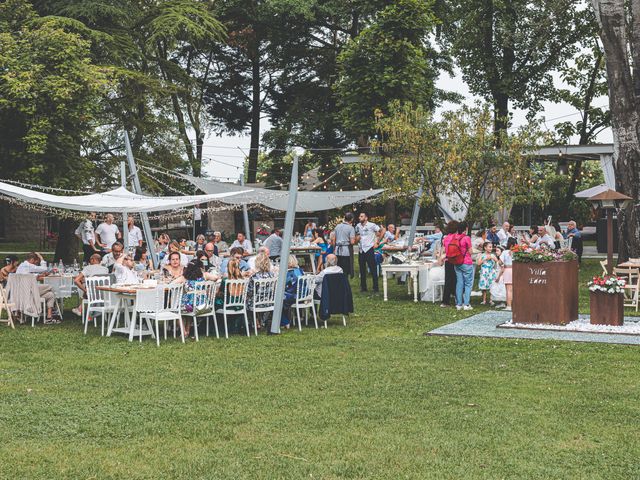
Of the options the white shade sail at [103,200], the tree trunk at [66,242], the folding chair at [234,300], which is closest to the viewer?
the folding chair at [234,300]

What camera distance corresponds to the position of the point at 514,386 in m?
6.75

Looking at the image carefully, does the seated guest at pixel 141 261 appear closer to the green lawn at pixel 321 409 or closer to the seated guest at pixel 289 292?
the seated guest at pixel 289 292

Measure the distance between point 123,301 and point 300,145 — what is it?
18.3 metres

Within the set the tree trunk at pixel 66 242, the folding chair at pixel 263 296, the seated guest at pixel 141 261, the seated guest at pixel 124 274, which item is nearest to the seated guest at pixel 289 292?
the folding chair at pixel 263 296

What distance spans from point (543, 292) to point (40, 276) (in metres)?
7.15

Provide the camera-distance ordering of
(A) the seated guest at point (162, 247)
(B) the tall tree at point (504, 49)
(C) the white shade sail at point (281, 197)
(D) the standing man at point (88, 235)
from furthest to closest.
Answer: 1. (B) the tall tree at point (504, 49)
2. (D) the standing man at point (88, 235)
3. (C) the white shade sail at point (281, 197)
4. (A) the seated guest at point (162, 247)

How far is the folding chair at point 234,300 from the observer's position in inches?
390

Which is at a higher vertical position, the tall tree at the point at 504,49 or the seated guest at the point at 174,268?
the tall tree at the point at 504,49

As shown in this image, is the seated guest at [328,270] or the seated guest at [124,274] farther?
the seated guest at [328,270]

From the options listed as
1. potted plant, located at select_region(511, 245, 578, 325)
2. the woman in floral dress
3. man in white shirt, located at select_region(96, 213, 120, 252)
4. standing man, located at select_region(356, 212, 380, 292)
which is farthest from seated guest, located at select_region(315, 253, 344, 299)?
man in white shirt, located at select_region(96, 213, 120, 252)

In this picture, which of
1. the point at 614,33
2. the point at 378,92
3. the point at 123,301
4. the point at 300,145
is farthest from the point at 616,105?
the point at 300,145

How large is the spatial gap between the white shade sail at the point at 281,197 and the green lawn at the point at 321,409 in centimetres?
665

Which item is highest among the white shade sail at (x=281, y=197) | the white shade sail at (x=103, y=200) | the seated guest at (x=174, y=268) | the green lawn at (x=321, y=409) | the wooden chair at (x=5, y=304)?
the white shade sail at (x=281, y=197)

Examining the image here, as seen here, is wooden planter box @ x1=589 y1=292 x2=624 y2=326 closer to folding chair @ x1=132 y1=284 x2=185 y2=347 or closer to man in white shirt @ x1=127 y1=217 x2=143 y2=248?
folding chair @ x1=132 y1=284 x2=185 y2=347
